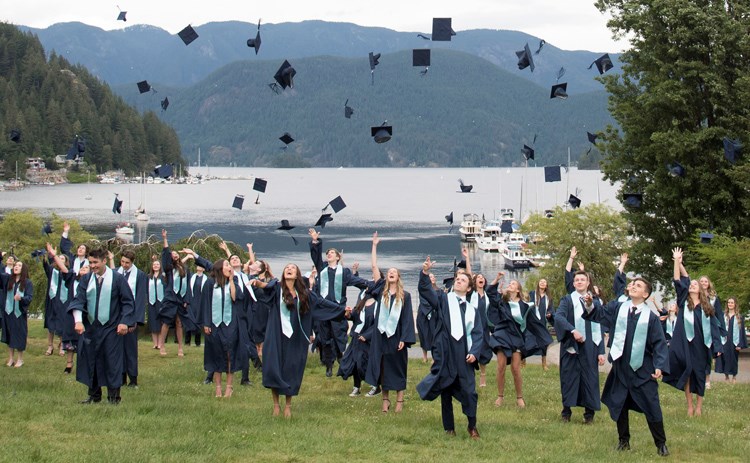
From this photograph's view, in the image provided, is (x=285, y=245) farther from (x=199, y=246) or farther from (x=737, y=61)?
(x=737, y=61)

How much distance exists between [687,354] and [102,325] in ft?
24.2

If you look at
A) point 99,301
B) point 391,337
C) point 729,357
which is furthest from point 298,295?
point 729,357

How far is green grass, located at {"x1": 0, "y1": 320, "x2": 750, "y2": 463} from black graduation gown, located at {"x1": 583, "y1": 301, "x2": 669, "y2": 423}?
44 centimetres

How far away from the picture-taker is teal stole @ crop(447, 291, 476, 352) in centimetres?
1062

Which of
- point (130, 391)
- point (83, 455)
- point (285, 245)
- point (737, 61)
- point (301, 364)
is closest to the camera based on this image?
point (83, 455)

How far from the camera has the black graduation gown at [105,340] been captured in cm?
1170

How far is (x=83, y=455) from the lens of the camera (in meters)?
8.72

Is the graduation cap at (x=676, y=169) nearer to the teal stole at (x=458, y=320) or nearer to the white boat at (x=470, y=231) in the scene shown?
the teal stole at (x=458, y=320)

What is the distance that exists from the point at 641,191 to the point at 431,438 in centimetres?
2248

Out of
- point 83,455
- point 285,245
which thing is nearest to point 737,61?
point 83,455

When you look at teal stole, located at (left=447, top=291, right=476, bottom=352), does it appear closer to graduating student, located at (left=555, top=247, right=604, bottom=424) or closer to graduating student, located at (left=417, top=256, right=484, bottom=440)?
graduating student, located at (left=417, top=256, right=484, bottom=440)

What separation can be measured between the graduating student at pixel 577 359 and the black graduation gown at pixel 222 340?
424 cm

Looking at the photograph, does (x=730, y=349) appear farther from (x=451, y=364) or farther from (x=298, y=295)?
(x=298, y=295)

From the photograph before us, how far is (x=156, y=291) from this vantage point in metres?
19.3
